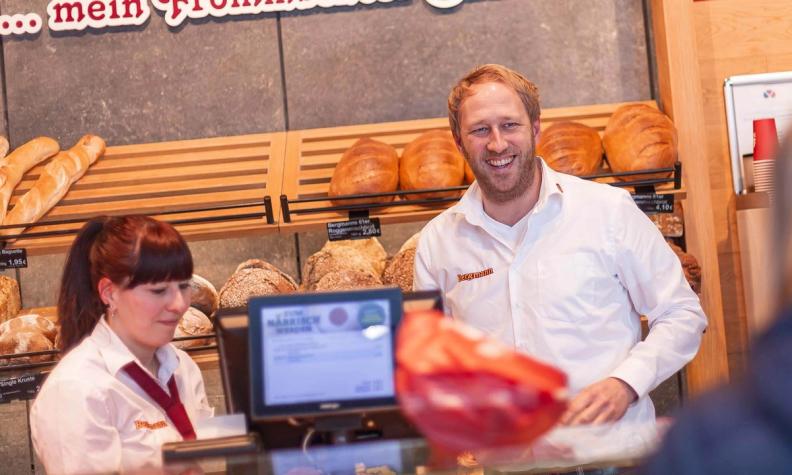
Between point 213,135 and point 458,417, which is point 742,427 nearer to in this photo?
point 458,417

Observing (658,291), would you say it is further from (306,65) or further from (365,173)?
(306,65)

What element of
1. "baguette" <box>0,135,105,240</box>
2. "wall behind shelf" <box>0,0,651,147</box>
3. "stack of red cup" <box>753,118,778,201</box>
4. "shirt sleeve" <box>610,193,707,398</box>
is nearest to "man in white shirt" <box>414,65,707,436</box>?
"shirt sleeve" <box>610,193,707,398</box>

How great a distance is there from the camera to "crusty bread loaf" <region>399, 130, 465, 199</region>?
2982 mm

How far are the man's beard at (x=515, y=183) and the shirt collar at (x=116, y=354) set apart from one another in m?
0.84

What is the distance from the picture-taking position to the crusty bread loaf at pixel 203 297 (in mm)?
3102

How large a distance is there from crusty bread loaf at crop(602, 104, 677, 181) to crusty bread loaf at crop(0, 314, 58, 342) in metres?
1.87

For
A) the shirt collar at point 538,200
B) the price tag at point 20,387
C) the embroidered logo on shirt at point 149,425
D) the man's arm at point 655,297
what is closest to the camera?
the embroidered logo on shirt at point 149,425

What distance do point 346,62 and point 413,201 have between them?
79 cm

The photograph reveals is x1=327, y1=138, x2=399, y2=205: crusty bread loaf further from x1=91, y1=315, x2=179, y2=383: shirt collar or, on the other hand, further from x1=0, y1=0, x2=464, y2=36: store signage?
x1=91, y1=315, x2=179, y2=383: shirt collar

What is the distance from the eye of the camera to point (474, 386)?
2.45ft

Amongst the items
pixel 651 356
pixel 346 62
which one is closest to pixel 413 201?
pixel 346 62

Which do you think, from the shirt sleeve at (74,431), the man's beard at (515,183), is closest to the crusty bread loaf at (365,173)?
the man's beard at (515,183)

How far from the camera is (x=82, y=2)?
3.45 metres

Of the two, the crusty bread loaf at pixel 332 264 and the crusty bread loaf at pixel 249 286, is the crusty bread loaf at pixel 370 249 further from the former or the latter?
the crusty bread loaf at pixel 249 286
